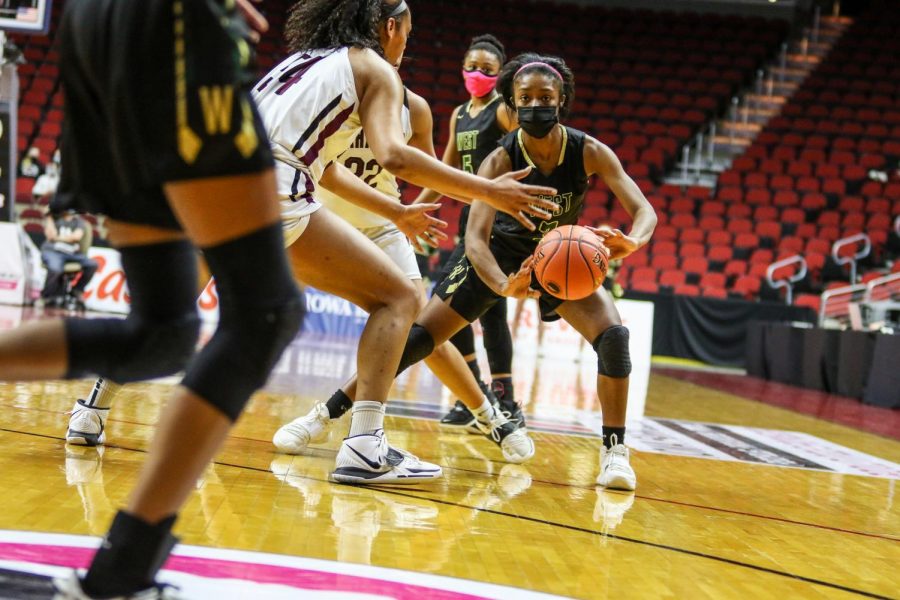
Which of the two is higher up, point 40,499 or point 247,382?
point 247,382

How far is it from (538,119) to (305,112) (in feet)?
3.42

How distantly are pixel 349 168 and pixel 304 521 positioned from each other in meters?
1.87

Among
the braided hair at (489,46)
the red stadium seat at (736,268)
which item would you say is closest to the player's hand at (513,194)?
the braided hair at (489,46)

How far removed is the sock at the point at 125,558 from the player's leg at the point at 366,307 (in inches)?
64.4

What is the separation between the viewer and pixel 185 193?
1681 millimetres

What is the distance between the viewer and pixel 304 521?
2691mm

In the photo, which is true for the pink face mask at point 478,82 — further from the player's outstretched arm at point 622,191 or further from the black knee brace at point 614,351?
the black knee brace at point 614,351

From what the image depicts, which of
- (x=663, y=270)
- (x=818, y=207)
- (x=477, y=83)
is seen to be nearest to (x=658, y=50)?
(x=818, y=207)

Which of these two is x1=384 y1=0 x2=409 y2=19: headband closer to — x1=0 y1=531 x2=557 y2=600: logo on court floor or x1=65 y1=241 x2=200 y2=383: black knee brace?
x1=65 y1=241 x2=200 y2=383: black knee brace

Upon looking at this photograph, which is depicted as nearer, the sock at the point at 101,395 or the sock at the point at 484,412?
the sock at the point at 101,395

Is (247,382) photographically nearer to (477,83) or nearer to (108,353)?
(108,353)

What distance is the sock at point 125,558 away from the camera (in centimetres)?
163

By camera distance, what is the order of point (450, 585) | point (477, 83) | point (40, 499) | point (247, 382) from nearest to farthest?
point (247, 382) < point (450, 585) < point (40, 499) < point (477, 83)

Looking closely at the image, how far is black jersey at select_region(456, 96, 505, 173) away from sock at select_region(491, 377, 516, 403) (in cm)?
121
